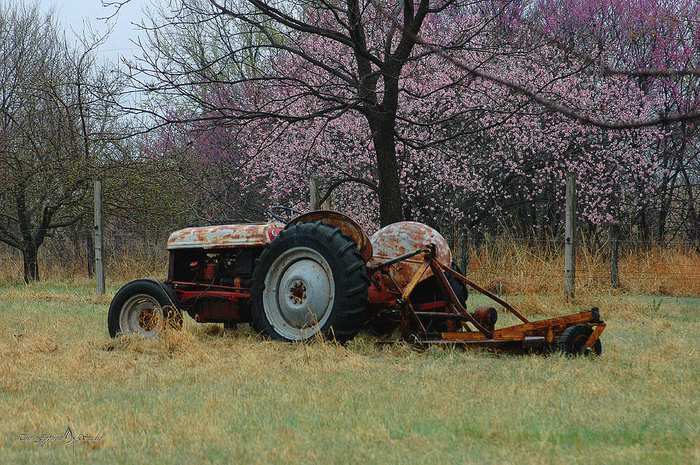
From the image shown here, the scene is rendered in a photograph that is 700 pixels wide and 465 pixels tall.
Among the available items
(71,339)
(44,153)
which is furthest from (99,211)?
(71,339)

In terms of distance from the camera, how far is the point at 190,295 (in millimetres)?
7113

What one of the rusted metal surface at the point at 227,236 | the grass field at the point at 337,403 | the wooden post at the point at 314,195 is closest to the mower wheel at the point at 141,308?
the grass field at the point at 337,403

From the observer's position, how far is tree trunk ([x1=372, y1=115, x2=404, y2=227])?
1079 cm

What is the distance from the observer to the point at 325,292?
6.24 meters

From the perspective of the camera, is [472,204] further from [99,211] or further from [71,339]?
[71,339]

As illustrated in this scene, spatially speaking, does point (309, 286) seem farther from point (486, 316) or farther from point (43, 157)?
point (43, 157)

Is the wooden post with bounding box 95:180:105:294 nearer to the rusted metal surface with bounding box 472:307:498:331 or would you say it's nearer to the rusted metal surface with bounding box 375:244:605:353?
the rusted metal surface with bounding box 375:244:605:353

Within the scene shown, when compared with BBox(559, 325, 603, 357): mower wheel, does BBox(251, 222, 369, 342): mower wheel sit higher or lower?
higher

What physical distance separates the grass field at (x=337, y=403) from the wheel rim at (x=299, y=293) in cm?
31

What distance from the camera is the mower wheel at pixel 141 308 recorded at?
22.4 feet

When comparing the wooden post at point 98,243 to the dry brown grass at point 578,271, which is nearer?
the dry brown grass at point 578,271

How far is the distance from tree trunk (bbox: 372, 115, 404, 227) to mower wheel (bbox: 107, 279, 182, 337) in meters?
4.64

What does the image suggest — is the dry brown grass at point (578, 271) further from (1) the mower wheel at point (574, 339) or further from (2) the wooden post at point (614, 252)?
(1) the mower wheel at point (574, 339)

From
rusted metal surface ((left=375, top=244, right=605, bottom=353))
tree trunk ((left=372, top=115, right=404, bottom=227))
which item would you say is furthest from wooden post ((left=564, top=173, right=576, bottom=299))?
rusted metal surface ((left=375, top=244, right=605, bottom=353))
